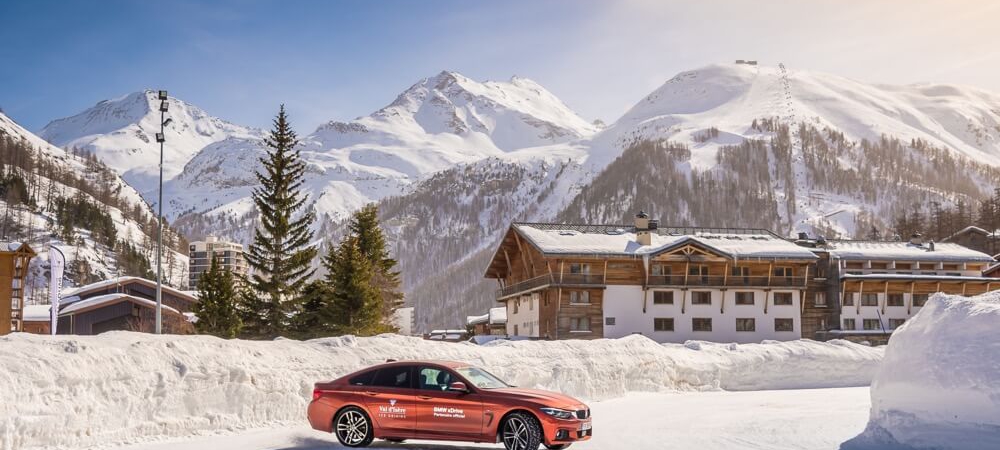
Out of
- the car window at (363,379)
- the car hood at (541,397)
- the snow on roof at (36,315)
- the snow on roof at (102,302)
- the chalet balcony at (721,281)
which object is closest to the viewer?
the car hood at (541,397)

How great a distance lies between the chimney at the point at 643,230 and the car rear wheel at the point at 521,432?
50897 millimetres

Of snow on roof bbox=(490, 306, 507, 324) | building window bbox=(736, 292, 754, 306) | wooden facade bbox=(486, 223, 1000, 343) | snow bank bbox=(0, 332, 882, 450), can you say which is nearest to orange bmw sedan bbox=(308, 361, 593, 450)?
snow bank bbox=(0, 332, 882, 450)

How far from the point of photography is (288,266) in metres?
46.9

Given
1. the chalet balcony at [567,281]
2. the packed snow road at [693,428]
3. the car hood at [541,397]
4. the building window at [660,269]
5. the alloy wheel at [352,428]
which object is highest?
the building window at [660,269]

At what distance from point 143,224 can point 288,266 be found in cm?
15554

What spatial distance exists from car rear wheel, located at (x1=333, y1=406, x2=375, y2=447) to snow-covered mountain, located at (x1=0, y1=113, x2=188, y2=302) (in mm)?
110081

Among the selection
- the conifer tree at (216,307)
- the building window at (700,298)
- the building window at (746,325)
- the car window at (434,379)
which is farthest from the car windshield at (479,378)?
the building window at (746,325)

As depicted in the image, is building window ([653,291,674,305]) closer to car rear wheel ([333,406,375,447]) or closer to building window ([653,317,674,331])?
building window ([653,317,674,331])

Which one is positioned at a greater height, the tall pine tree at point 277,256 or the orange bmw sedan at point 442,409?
the tall pine tree at point 277,256

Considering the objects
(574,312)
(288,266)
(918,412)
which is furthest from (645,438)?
(574,312)

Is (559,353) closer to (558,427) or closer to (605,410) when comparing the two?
(605,410)

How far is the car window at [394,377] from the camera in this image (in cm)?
1642

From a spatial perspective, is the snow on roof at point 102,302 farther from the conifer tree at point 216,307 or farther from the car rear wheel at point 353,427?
the car rear wheel at point 353,427

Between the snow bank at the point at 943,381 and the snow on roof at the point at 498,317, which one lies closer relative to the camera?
the snow bank at the point at 943,381
